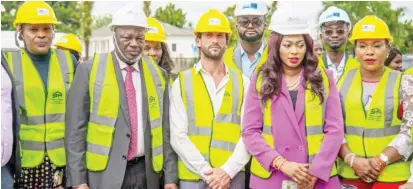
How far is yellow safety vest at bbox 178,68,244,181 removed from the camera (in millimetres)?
5199

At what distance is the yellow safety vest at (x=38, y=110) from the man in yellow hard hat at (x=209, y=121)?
100 cm

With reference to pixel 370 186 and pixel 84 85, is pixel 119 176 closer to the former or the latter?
pixel 84 85

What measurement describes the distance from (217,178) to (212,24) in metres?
1.31

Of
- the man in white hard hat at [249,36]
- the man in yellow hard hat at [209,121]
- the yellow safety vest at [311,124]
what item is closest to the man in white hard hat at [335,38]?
the man in white hard hat at [249,36]

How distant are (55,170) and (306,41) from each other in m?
2.42

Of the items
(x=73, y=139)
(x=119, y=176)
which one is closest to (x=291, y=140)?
(x=119, y=176)

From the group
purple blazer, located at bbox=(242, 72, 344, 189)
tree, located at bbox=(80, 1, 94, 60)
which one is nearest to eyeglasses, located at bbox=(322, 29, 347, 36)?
purple blazer, located at bbox=(242, 72, 344, 189)

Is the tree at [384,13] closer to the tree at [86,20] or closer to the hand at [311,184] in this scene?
the tree at [86,20]

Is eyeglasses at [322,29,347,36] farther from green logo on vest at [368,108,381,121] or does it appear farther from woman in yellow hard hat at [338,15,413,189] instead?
green logo on vest at [368,108,381,121]

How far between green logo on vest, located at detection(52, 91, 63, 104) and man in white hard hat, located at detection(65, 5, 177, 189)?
0.39 meters

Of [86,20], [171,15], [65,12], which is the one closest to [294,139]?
[86,20]

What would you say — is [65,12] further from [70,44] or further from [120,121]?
[120,121]

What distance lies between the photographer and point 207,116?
522cm

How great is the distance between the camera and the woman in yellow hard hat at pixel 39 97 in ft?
17.5
